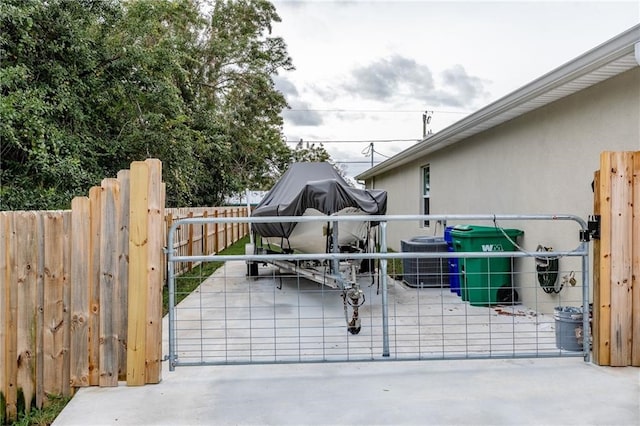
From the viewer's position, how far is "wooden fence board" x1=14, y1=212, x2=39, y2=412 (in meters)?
3.34

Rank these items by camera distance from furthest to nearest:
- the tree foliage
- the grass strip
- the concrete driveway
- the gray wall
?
the tree foliage
the grass strip
the gray wall
the concrete driveway

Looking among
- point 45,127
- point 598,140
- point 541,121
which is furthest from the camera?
point 45,127

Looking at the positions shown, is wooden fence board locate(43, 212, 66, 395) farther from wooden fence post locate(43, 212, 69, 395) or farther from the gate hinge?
the gate hinge

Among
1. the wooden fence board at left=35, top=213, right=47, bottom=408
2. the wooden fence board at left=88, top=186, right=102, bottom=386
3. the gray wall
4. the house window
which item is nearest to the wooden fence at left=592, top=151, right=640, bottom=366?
the gray wall

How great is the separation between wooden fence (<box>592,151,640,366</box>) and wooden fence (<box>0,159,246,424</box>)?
357cm

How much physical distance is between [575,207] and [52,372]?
566 cm

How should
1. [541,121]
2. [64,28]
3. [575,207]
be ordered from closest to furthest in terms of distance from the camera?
[575,207]
[541,121]
[64,28]

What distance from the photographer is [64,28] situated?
8438 mm

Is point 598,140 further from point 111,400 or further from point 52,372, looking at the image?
point 52,372

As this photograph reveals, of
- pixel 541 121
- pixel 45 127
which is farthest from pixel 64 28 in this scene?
pixel 541 121

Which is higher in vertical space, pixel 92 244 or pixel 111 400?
pixel 92 244

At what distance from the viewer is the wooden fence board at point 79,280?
340cm

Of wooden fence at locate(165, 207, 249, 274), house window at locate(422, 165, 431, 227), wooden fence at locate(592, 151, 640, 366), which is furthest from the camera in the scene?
house window at locate(422, 165, 431, 227)

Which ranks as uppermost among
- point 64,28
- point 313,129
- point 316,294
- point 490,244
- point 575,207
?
point 313,129
